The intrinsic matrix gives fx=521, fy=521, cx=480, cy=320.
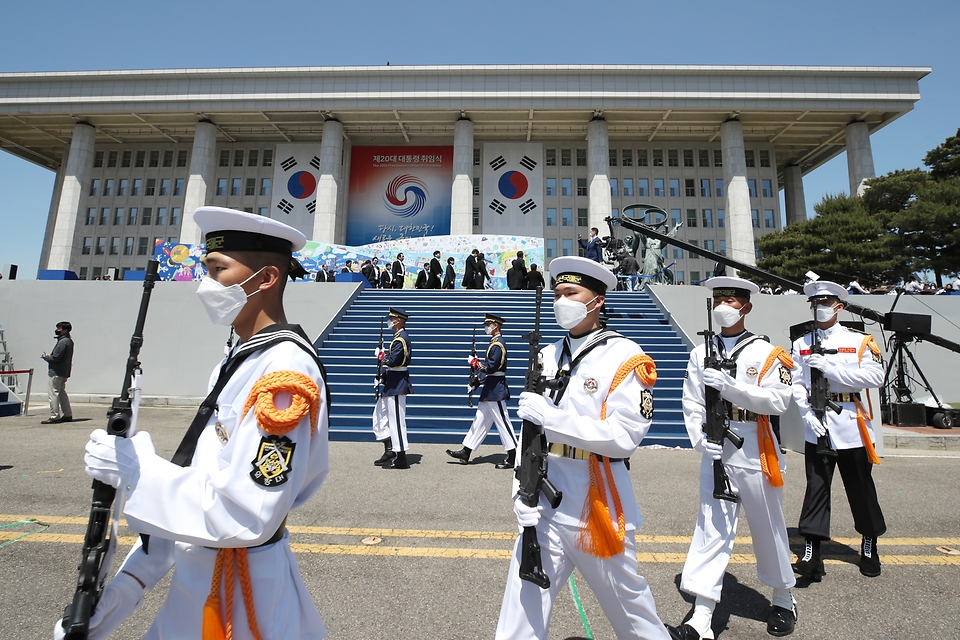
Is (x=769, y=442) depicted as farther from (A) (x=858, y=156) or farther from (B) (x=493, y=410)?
(A) (x=858, y=156)

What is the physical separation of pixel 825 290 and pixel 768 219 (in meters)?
39.9

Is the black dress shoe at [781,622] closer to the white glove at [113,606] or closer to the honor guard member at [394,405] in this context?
the white glove at [113,606]

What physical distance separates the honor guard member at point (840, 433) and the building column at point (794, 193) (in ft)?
142

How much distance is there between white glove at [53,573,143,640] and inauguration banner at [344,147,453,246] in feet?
116

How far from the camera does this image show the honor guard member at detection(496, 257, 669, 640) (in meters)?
2.38

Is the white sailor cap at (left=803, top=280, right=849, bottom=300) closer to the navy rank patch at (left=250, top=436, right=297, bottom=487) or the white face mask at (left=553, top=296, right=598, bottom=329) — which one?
the white face mask at (left=553, top=296, right=598, bottom=329)

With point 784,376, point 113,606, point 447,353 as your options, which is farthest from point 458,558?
point 447,353

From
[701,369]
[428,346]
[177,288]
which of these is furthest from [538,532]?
[177,288]

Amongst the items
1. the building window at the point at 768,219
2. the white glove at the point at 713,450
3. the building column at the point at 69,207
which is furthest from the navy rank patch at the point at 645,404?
the building window at the point at 768,219

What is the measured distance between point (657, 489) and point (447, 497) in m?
2.56

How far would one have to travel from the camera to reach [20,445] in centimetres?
808

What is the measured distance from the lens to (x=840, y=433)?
448cm

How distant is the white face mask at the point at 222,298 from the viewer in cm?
180

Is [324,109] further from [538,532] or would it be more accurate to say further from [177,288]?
[538,532]
